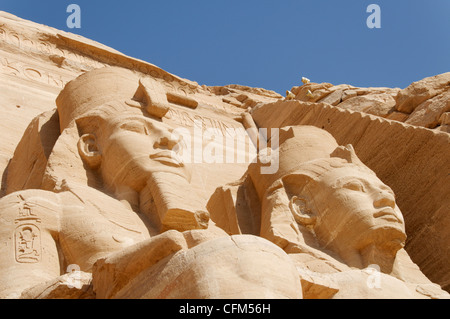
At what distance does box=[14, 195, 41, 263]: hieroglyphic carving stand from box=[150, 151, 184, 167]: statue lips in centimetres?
115

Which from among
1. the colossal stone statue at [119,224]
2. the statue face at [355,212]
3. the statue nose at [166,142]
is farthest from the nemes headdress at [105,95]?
the statue face at [355,212]

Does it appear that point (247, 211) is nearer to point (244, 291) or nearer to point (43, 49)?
point (244, 291)

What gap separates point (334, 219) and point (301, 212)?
31 centimetres

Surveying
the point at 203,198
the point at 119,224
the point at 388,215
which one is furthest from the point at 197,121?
the point at 119,224

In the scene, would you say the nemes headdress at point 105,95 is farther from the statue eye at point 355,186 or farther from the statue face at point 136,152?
the statue eye at point 355,186

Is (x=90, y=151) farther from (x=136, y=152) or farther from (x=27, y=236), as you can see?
(x=27, y=236)

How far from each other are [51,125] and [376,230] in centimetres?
308

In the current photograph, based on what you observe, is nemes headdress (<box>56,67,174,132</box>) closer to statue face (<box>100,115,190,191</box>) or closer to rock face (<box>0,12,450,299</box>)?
rock face (<box>0,12,450,299</box>)

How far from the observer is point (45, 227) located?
14.6 feet

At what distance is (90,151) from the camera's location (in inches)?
227

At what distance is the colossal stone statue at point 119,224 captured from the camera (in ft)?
10.9

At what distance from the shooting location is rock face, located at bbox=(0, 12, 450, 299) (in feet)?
11.8

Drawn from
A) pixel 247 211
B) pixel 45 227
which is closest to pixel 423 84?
pixel 247 211
